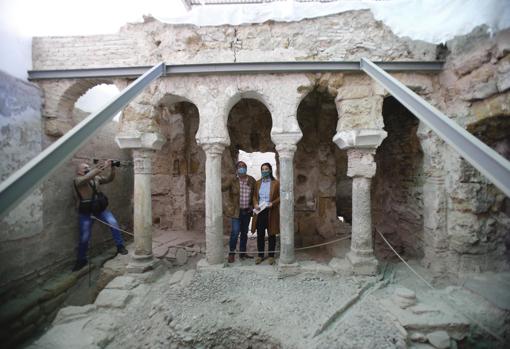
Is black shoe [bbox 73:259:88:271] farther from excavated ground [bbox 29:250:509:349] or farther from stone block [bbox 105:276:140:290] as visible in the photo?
excavated ground [bbox 29:250:509:349]

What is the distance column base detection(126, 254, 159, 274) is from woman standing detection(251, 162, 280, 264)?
194cm

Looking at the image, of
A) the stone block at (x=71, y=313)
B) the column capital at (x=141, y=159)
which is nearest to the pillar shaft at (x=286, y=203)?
the column capital at (x=141, y=159)

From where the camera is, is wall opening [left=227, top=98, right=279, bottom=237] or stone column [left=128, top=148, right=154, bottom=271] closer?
stone column [left=128, top=148, right=154, bottom=271]

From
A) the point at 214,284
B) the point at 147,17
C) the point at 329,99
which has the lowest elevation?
the point at 214,284

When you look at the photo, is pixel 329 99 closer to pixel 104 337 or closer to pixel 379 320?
pixel 379 320

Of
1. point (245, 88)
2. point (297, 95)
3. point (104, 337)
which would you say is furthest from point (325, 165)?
point (104, 337)

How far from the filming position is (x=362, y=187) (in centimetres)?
417

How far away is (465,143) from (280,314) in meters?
2.75

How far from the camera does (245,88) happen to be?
4.12 meters

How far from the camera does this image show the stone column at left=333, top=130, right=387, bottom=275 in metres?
4.00

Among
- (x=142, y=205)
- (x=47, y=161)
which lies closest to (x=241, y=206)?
(x=142, y=205)

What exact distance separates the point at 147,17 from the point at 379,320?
5.77m

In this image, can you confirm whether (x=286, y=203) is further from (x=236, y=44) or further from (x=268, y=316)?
(x=236, y=44)

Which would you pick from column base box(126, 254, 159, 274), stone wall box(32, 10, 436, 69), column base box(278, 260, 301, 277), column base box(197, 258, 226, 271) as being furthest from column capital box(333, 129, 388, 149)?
column base box(126, 254, 159, 274)
